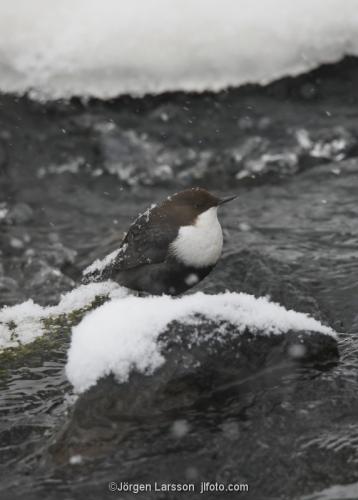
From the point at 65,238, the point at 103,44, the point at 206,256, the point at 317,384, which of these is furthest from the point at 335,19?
the point at 317,384

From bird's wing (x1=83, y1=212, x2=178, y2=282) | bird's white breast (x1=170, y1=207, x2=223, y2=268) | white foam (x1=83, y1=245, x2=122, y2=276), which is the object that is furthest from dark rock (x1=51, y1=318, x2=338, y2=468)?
white foam (x1=83, y1=245, x2=122, y2=276)

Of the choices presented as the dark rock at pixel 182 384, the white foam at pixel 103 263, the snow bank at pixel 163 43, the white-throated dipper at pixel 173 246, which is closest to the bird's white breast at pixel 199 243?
the white-throated dipper at pixel 173 246

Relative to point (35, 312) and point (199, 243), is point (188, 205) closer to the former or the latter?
point (199, 243)

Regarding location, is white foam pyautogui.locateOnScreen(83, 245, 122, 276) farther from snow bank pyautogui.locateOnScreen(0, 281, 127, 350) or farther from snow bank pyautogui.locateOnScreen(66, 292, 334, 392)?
snow bank pyautogui.locateOnScreen(66, 292, 334, 392)

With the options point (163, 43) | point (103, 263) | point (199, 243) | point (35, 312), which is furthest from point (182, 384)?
point (163, 43)

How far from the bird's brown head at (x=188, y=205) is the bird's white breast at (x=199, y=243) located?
0.15ft

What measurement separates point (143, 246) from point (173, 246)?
218mm

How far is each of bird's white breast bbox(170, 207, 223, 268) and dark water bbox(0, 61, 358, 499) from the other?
55 cm

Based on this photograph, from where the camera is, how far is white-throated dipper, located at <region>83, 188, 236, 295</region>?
4398 millimetres

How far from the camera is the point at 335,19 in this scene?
301 inches

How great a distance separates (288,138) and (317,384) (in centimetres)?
395

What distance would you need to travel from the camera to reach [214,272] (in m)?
5.24

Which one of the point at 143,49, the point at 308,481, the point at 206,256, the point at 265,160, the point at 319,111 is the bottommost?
the point at 308,481

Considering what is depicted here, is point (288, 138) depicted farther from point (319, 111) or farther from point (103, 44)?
point (103, 44)
